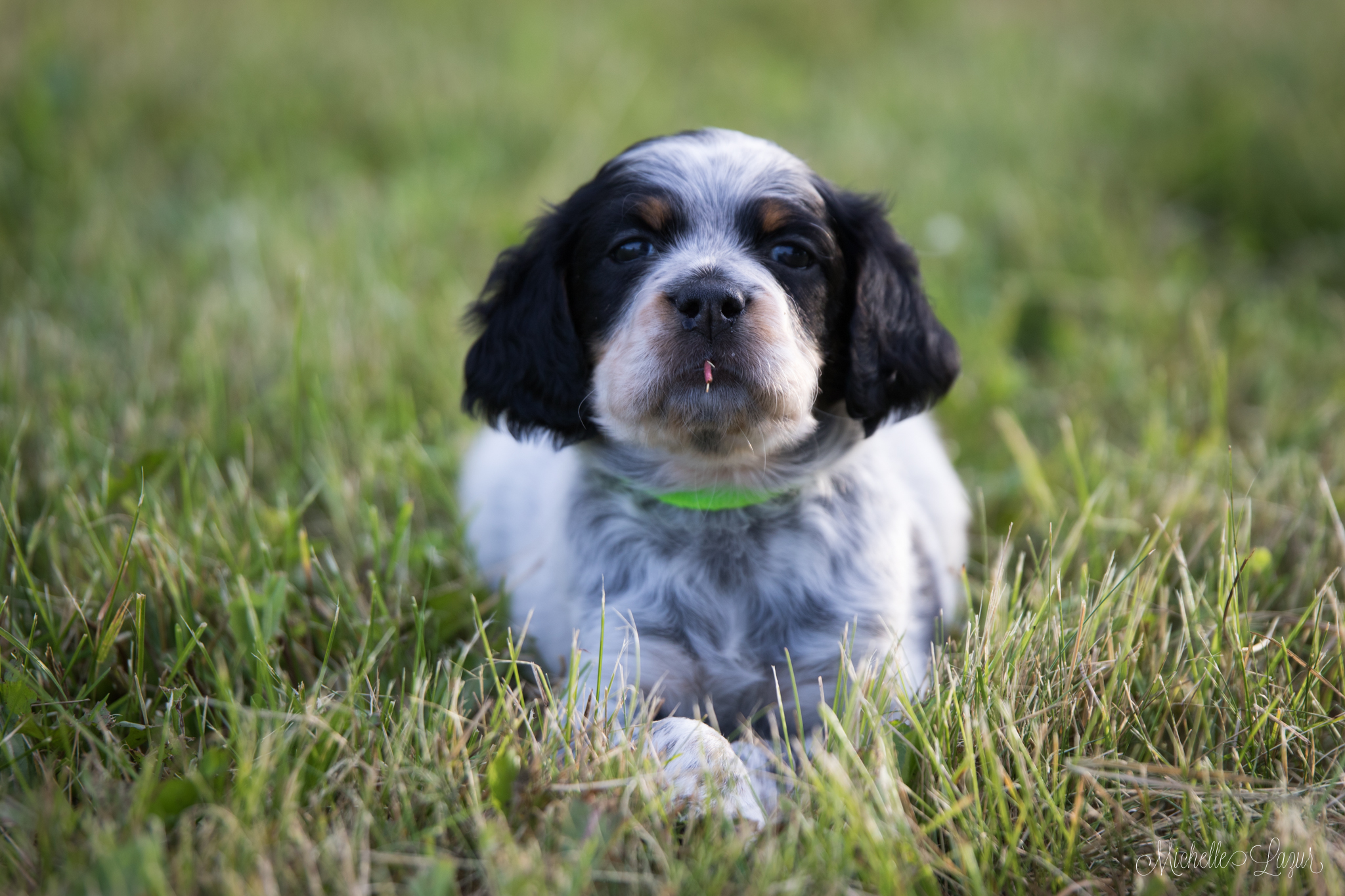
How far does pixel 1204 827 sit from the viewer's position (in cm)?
Answer: 212

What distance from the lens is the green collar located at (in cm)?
290

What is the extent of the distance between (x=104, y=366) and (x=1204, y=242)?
6441 millimetres

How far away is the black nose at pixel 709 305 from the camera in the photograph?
2533 millimetres

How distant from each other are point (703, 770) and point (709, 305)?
44.3 inches

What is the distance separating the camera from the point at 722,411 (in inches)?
103

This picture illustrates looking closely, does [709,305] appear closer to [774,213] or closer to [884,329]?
[774,213]

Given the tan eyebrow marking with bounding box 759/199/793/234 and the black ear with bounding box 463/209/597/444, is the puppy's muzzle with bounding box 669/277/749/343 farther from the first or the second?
the black ear with bounding box 463/209/597/444

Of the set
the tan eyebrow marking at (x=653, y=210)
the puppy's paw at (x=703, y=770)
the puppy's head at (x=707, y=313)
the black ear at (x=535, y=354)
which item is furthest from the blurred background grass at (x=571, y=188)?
the puppy's paw at (x=703, y=770)

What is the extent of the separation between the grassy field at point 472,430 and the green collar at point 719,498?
657 millimetres

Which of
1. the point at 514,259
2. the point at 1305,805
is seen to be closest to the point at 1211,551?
the point at 1305,805

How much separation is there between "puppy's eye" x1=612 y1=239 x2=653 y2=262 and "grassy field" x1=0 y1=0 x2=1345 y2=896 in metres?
1.18

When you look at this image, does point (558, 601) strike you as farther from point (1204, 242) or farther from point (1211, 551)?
point (1204, 242)

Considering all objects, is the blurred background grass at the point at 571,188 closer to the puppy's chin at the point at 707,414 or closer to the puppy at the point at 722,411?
the puppy at the point at 722,411

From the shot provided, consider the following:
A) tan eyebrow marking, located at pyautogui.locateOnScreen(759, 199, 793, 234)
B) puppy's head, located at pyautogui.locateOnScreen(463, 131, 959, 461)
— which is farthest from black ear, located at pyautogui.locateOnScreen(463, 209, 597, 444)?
tan eyebrow marking, located at pyautogui.locateOnScreen(759, 199, 793, 234)
